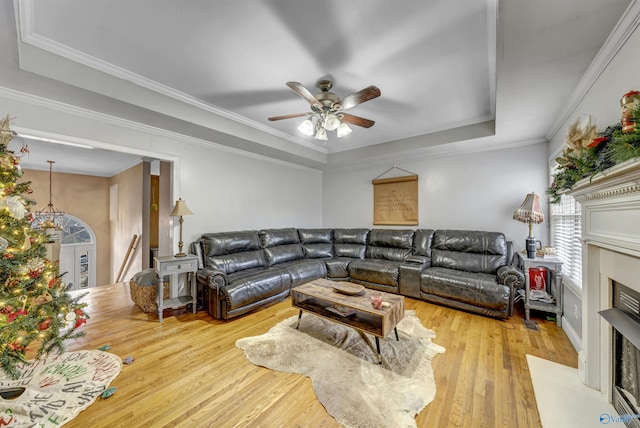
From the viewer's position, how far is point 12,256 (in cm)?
165

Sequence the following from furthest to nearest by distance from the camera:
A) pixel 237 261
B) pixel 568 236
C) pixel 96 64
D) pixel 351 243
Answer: pixel 351 243 → pixel 237 261 → pixel 568 236 → pixel 96 64

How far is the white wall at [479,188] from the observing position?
11.6 feet

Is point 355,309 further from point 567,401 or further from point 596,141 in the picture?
point 596,141

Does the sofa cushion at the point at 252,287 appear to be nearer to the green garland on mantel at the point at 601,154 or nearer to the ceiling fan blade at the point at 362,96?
the ceiling fan blade at the point at 362,96

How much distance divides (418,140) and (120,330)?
4.85 metres

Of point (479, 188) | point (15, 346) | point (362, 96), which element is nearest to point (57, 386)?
point (15, 346)

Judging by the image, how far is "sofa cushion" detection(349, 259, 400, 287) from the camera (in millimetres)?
3770

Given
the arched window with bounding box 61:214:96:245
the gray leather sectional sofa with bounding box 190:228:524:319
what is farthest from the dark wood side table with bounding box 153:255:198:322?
the arched window with bounding box 61:214:96:245

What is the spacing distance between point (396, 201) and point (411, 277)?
1724 millimetres

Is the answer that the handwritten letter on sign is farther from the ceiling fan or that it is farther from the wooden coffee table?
the wooden coffee table

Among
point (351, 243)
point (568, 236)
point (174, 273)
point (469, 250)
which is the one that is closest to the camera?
point (568, 236)

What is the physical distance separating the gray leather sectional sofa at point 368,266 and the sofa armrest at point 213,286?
0.01 metres

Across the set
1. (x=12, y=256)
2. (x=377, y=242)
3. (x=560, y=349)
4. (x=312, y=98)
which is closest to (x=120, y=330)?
(x=12, y=256)

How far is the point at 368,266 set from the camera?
401 centimetres
